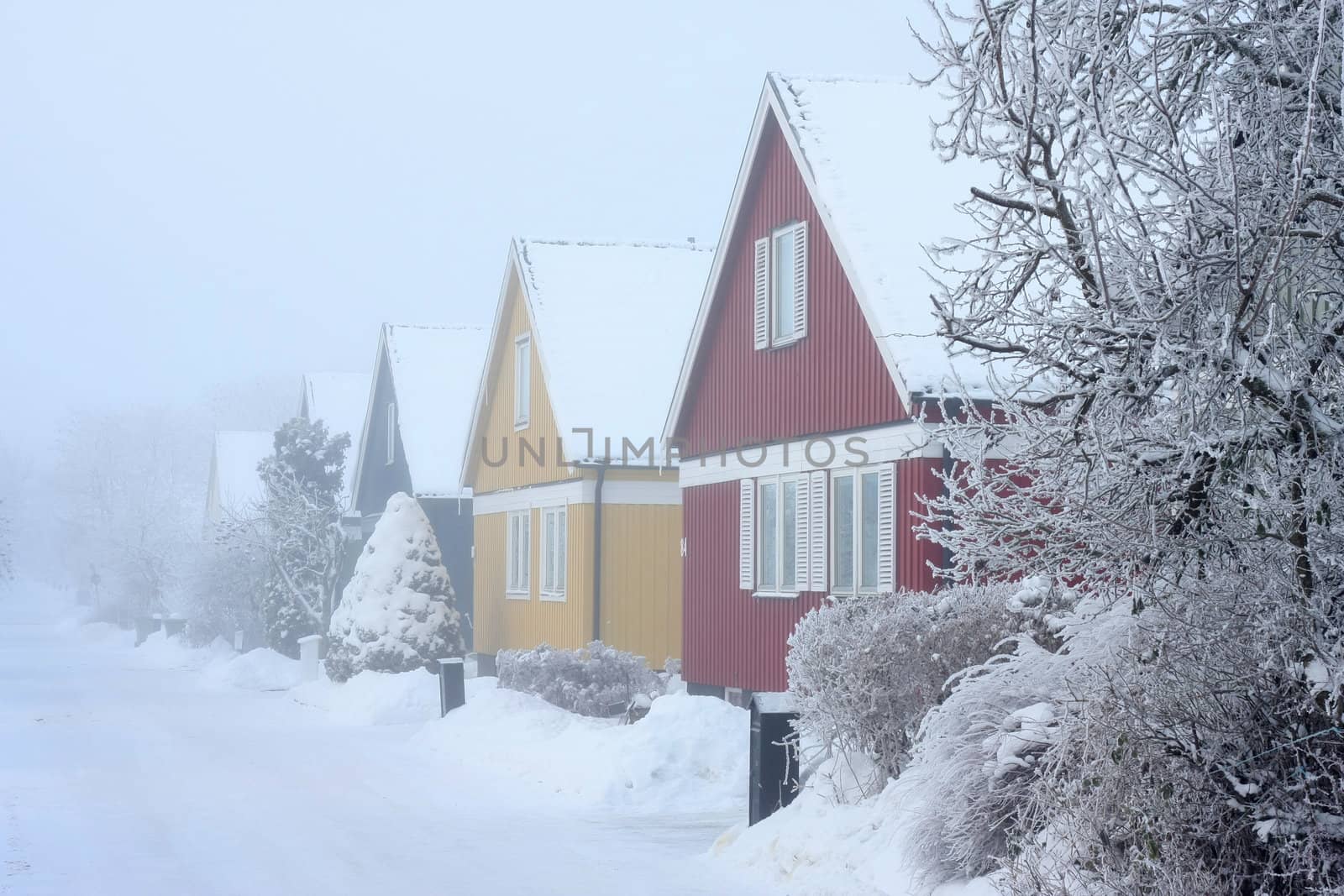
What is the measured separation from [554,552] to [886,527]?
1033 cm

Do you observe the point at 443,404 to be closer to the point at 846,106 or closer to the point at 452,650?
the point at 452,650

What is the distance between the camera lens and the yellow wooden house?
79.7 ft

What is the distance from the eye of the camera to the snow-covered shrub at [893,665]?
34.9 ft

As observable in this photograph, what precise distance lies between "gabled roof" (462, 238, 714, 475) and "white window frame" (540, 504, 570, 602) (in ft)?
5.64

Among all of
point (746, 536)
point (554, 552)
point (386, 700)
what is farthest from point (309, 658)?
point (746, 536)

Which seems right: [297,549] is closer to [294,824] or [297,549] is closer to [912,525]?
[912,525]

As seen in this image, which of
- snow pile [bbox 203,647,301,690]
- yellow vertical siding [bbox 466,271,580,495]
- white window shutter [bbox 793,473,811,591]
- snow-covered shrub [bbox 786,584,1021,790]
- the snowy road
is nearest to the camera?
the snowy road

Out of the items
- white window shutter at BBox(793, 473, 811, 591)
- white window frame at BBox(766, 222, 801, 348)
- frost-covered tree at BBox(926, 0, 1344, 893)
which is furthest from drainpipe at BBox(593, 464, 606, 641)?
frost-covered tree at BBox(926, 0, 1344, 893)

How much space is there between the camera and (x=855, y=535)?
1683 centimetres

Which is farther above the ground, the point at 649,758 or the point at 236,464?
the point at 236,464

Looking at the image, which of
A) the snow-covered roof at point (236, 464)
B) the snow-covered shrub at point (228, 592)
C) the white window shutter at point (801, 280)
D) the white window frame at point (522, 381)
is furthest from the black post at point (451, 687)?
the snow-covered roof at point (236, 464)

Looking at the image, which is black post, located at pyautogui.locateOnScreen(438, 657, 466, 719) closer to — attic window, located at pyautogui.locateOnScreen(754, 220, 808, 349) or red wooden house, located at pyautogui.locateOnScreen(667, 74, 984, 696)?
red wooden house, located at pyautogui.locateOnScreen(667, 74, 984, 696)

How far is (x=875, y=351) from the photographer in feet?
54.0

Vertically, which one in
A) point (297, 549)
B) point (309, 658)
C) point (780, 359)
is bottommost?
point (309, 658)
